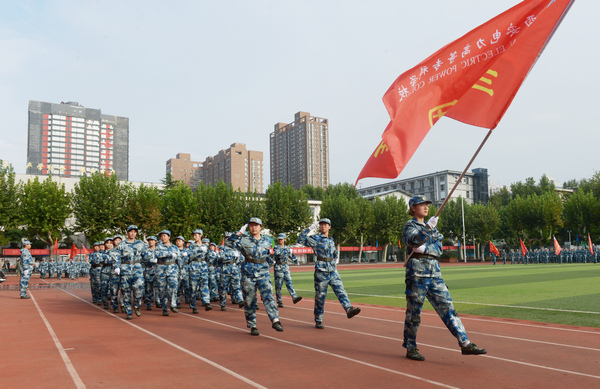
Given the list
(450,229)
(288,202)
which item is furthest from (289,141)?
(288,202)

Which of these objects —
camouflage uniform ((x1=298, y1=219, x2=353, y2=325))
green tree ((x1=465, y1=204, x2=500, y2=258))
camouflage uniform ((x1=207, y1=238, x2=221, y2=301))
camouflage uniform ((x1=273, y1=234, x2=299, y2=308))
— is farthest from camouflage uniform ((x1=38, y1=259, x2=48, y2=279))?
green tree ((x1=465, y1=204, x2=500, y2=258))

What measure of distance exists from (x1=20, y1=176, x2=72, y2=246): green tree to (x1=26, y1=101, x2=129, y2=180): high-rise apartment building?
9529cm

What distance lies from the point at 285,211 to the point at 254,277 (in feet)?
145

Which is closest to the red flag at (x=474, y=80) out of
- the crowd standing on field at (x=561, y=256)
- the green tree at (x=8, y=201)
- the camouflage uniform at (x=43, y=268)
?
the camouflage uniform at (x=43, y=268)

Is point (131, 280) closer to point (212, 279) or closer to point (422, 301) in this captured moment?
point (212, 279)

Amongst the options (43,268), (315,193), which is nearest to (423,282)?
(43,268)

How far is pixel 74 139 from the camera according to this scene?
142 metres

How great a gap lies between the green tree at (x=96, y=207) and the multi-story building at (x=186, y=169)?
118836 mm

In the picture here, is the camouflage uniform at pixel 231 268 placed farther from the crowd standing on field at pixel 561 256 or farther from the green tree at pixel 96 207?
the crowd standing on field at pixel 561 256

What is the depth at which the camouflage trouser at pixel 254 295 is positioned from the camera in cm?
856

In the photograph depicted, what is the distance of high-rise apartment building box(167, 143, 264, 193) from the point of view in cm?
14075

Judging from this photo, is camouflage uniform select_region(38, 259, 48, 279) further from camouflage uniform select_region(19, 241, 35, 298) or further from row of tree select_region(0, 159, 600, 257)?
camouflage uniform select_region(19, 241, 35, 298)

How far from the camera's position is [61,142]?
14000 cm

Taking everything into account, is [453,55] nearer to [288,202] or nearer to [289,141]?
[288,202]
